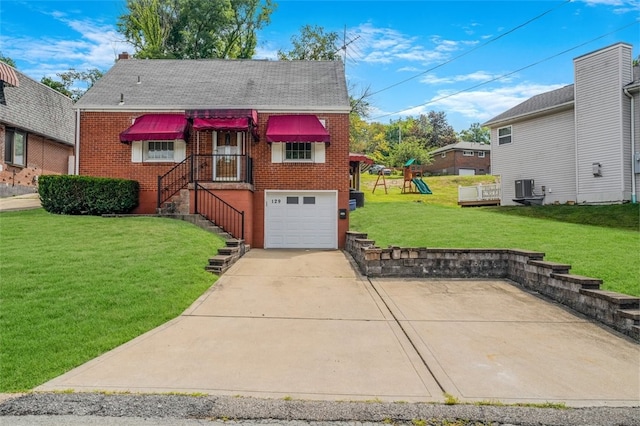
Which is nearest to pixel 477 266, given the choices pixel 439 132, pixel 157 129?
pixel 157 129

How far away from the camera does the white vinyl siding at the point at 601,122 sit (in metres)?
15.6

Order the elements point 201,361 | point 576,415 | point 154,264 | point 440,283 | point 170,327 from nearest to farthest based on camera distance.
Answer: point 576,415
point 201,361
point 170,327
point 154,264
point 440,283

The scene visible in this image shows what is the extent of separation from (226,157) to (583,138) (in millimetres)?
14969

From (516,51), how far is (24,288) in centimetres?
2268

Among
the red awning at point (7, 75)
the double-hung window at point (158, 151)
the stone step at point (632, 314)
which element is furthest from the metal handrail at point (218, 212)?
the red awning at point (7, 75)

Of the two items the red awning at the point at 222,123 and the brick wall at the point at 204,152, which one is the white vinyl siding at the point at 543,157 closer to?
the brick wall at the point at 204,152

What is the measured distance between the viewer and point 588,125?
54.5 ft

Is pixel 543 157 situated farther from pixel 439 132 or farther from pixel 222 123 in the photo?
pixel 439 132

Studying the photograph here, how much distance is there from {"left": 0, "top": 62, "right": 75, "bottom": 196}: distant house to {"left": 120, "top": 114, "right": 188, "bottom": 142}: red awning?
7.19 meters

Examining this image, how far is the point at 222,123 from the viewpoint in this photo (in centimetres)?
1243

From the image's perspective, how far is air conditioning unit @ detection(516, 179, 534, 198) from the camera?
1908 cm

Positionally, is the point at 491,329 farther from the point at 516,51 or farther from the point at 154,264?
the point at 516,51

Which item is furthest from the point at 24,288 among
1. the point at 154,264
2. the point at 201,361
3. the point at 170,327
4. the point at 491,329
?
the point at 491,329

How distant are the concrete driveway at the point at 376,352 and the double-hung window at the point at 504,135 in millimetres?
16250
